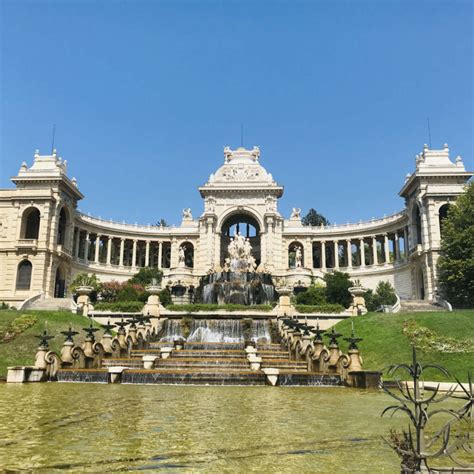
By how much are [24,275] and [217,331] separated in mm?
39009

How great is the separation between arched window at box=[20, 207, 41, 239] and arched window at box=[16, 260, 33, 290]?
5.35 m

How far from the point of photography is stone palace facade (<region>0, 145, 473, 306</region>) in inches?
2438

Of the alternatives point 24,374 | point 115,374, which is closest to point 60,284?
point 24,374

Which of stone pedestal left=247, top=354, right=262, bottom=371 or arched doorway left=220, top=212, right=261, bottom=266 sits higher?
arched doorway left=220, top=212, right=261, bottom=266

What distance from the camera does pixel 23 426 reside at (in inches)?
334

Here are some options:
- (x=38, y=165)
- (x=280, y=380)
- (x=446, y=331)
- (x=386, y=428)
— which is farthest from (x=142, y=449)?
(x=38, y=165)

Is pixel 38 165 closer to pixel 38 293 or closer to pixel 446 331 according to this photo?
pixel 38 293

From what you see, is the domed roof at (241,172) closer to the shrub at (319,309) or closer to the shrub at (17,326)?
the shrub at (319,309)

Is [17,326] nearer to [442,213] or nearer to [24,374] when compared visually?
[24,374]

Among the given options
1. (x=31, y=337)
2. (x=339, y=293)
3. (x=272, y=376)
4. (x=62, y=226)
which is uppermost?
(x=62, y=226)

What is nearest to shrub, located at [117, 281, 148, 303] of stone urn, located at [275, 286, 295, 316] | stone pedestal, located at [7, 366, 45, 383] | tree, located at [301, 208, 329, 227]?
stone urn, located at [275, 286, 295, 316]

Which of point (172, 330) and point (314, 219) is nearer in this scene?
point (172, 330)

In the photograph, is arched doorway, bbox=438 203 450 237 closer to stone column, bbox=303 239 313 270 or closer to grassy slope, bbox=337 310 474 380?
stone column, bbox=303 239 313 270

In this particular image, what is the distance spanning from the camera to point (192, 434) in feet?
25.8
